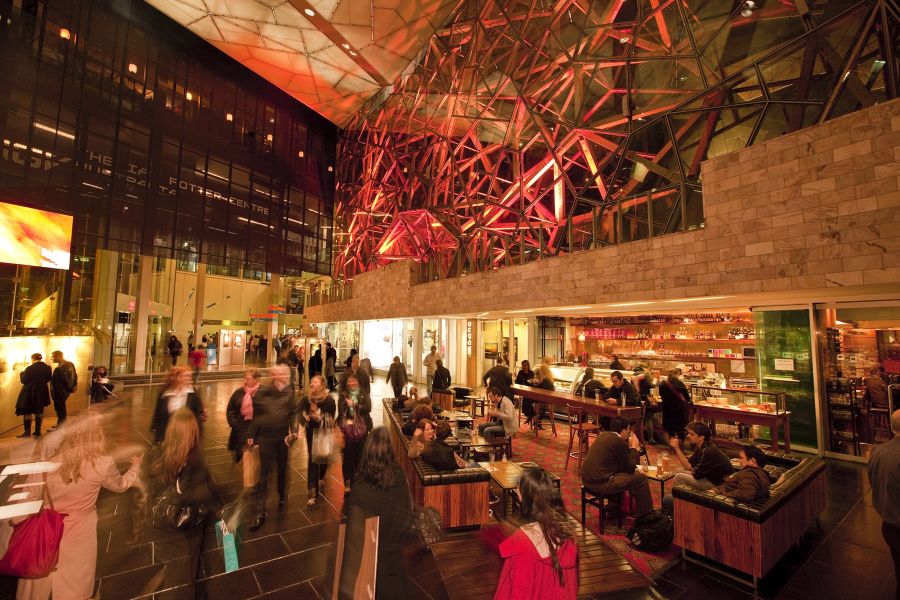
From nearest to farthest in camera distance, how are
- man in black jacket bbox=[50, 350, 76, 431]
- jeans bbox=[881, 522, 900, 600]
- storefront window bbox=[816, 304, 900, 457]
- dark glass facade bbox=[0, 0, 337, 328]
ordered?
jeans bbox=[881, 522, 900, 600] < storefront window bbox=[816, 304, 900, 457] < man in black jacket bbox=[50, 350, 76, 431] < dark glass facade bbox=[0, 0, 337, 328]

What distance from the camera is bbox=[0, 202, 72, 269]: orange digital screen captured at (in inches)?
273

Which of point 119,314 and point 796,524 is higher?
point 119,314

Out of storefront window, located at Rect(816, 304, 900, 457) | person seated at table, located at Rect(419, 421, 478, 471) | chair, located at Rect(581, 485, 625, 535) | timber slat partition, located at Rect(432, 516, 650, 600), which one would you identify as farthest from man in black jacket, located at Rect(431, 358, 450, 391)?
storefront window, located at Rect(816, 304, 900, 457)

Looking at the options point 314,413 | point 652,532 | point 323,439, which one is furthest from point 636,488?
point 314,413

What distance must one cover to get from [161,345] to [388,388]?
50.6 ft

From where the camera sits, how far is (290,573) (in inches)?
139

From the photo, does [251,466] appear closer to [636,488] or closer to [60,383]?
[636,488]

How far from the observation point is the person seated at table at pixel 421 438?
465 centimetres

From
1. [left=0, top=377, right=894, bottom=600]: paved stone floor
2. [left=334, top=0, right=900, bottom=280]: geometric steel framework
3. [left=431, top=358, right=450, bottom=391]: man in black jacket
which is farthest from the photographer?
[left=431, top=358, right=450, bottom=391]: man in black jacket

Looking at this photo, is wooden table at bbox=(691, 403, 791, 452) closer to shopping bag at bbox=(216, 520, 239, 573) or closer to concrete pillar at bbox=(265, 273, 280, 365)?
shopping bag at bbox=(216, 520, 239, 573)

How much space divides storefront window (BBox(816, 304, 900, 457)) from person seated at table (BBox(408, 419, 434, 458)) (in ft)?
24.0

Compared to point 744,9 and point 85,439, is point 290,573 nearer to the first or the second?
point 85,439

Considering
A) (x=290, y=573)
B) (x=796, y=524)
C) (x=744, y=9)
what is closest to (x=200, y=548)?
(x=290, y=573)

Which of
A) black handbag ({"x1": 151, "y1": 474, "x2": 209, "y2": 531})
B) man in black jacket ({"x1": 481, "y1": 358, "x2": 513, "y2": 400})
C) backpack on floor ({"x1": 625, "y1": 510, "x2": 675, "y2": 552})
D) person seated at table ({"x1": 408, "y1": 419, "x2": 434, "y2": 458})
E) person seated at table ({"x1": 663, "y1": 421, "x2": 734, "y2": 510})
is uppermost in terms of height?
man in black jacket ({"x1": 481, "y1": 358, "x2": 513, "y2": 400})
